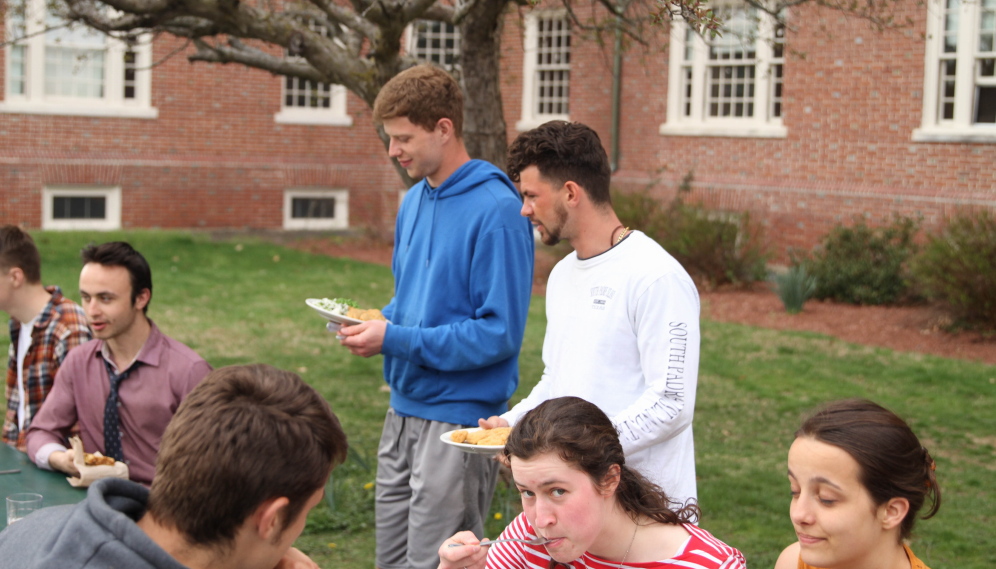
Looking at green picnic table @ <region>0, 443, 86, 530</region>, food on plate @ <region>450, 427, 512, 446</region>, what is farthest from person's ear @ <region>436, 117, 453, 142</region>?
green picnic table @ <region>0, 443, 86, 530</region>

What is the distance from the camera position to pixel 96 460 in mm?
3652

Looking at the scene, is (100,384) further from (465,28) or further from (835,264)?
(835,264)

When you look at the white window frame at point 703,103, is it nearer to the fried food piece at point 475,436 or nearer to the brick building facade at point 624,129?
the brick building facade at point 624,129

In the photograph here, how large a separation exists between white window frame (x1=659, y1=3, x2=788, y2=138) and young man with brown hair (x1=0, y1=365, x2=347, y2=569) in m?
15.0

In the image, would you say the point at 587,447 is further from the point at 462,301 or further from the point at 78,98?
the point at 78,98

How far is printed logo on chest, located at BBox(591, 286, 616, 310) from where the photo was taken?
9.52 ft

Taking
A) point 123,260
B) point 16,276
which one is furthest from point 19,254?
point 123,260

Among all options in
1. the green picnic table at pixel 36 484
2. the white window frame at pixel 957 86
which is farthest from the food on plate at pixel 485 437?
the white window frame at pixel 957 86

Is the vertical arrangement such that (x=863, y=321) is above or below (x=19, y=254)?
below

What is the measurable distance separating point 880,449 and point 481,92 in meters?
4.20

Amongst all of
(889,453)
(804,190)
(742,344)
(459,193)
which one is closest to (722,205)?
(804,190)

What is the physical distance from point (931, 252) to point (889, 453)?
973 cm

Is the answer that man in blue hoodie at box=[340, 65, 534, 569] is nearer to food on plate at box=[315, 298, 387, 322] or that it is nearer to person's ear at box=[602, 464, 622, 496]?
food on plate at box=[315, 298, 387, 322]

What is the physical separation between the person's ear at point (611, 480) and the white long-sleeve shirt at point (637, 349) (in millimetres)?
265
